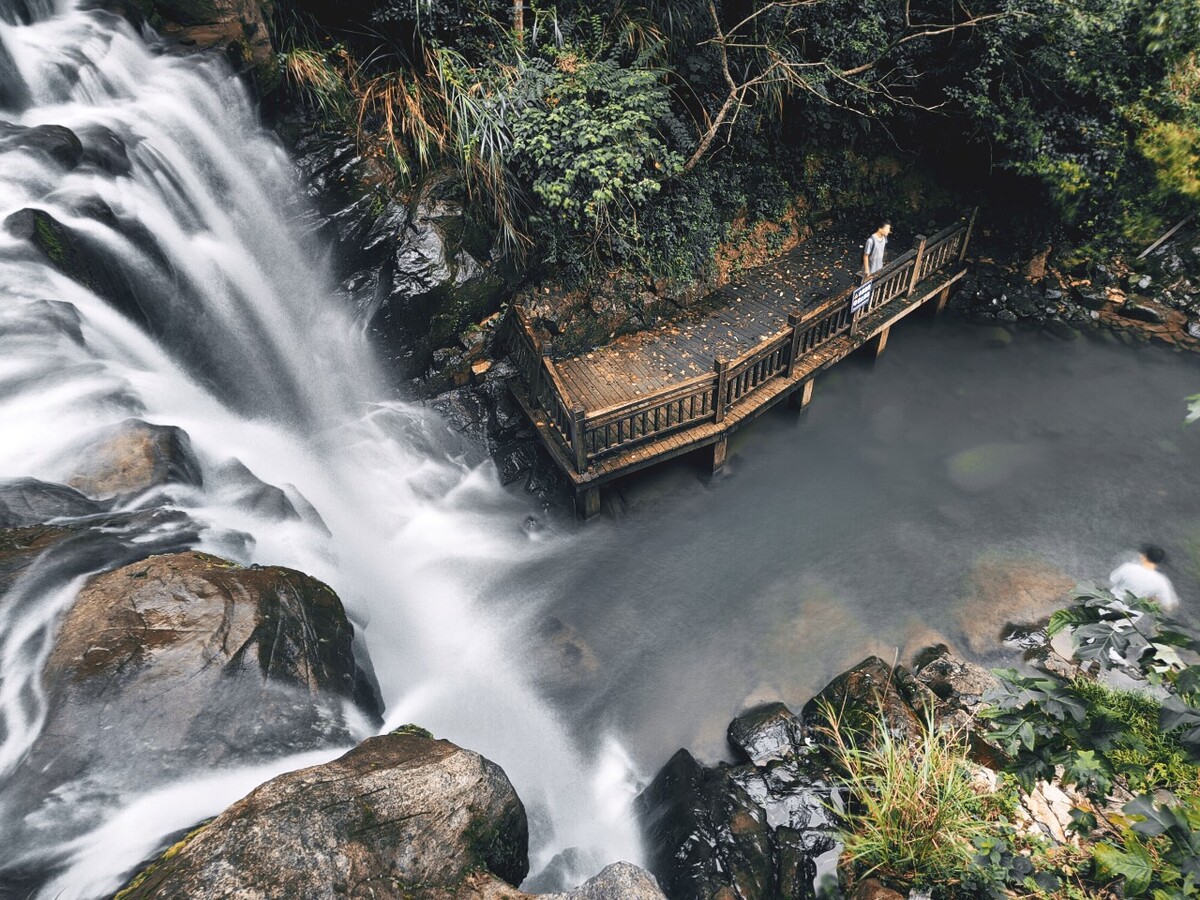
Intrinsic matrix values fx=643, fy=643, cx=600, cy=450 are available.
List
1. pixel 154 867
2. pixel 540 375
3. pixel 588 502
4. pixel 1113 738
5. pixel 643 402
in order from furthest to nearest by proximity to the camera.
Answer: pixel 588 502 < pixel 540 375 < pixel 643 402 < pixel 154 867 < pixel 1113 738

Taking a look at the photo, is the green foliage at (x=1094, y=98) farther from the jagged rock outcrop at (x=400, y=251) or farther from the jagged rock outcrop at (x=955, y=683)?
the jagged rock outcrop at (x=955, y=683)

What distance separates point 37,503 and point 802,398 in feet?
32.9

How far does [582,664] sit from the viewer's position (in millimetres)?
7949

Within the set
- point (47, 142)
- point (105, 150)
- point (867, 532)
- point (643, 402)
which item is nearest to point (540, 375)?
point (643, 402)

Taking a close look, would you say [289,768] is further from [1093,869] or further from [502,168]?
[502,168]

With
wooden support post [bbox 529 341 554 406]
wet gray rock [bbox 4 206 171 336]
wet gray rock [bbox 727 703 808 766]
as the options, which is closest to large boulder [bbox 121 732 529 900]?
wet gray rock [bbox 727 703 808 766]

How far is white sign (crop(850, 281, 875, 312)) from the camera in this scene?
404 inches

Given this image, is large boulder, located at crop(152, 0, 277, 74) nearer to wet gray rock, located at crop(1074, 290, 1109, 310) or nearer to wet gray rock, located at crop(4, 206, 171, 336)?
wet gray rock, located at crop(4, 206, 171, 336)

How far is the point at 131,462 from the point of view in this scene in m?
5.76

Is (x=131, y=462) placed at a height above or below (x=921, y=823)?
above

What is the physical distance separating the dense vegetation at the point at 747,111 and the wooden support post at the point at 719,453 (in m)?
3.12

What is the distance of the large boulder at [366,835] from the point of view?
339cm

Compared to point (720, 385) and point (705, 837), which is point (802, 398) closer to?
point (720, 385)

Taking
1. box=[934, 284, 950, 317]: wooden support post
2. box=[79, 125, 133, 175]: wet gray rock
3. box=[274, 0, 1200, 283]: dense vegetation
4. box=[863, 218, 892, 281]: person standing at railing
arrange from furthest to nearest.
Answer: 1. box=[934, 284, 950, 317]: wooden support post
2. box=[863, 218, 892, 281]: person standing at railing
3. box=[274, 0, 1200, 283]: dense vegetation
4. box=[79, 125, 133, 175]: wet gray rock
